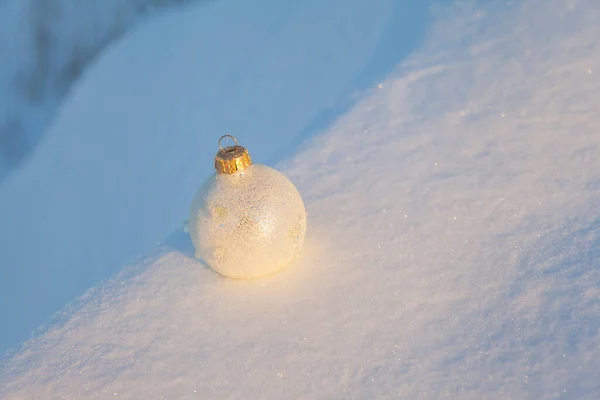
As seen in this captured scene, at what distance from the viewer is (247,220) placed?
3.37 feet

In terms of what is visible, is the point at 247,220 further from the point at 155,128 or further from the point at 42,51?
the point at 42,51

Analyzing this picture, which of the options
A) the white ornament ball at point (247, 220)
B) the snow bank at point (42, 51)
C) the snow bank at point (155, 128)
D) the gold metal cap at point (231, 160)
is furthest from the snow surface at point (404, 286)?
the snow bank at point (42, 51)

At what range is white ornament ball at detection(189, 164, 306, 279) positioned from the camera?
1.03m

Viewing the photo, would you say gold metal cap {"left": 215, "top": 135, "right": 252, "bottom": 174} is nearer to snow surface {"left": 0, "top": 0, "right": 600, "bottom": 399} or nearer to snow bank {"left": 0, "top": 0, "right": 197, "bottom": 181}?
snow surface {"left": 0, "top": 0, "right": 600, "bottom": 399}

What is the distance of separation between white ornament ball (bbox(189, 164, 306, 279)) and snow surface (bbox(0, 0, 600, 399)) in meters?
0.08


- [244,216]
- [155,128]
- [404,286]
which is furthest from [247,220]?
[155,128]

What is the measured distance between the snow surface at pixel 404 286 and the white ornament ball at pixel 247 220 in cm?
8

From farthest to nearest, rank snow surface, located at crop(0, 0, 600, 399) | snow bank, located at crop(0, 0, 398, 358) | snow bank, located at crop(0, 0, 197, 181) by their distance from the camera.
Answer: snow bank, located at crop(0, 0, 197, 181), snow bank, located at crop(0, 0, 398, 358), snow surface, located at crop(0, 0, 600, 399)

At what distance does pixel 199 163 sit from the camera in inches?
79.3

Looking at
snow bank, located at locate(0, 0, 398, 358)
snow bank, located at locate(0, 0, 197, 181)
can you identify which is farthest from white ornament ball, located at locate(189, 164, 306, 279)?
snow bank, located at locate(0, 0, 197, 181)

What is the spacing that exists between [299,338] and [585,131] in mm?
875

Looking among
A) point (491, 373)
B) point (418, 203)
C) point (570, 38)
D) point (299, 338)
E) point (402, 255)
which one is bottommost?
point (491, 373)

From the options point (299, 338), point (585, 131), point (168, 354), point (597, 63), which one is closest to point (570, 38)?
point (597, 63)

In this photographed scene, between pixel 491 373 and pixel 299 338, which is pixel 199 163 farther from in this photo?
pixel 491 373
